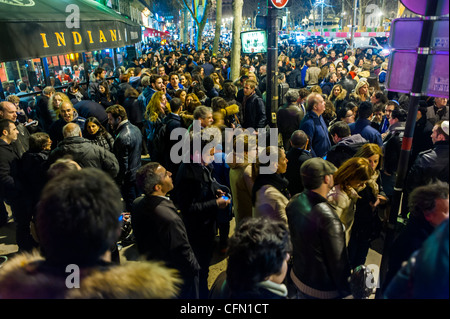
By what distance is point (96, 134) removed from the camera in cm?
461

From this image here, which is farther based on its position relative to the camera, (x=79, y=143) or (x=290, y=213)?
(x=79, y=143)

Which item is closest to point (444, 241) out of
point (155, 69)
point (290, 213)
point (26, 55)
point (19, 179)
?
point (290, 213)

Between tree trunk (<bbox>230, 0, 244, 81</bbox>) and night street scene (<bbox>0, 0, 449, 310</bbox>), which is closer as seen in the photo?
night street scene (<bbox>0, 0, 449, 310</bbox>)

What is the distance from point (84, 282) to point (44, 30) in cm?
545

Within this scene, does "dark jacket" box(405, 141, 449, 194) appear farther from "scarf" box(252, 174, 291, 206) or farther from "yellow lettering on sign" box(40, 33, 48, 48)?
"yellow lettering on sign" box(40, 33, 48, 48)

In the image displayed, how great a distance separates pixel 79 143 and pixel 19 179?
0.87m

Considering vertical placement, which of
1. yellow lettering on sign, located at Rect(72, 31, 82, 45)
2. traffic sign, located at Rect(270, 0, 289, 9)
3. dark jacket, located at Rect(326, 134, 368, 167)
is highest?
traffic sign, located at Rect(270, 0, 289, 9)

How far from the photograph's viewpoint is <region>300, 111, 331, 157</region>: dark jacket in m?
4.88

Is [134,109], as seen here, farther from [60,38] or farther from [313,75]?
[313,75]

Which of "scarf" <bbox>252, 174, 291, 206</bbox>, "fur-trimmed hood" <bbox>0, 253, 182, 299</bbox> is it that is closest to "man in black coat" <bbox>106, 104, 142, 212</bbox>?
"scarf" <bbox>252, 174, 291, 206</bbox>

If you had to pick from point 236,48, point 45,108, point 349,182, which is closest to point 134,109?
point 45,108

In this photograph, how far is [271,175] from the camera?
2977mm

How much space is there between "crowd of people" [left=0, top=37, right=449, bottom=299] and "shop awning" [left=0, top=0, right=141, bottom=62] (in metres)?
0.89
